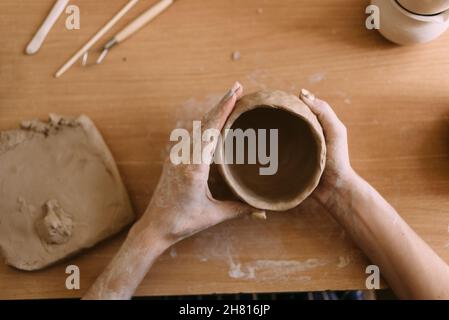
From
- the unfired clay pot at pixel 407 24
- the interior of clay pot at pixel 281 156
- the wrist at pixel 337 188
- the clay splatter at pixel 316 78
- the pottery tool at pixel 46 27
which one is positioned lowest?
the wrist at pixel 337 188

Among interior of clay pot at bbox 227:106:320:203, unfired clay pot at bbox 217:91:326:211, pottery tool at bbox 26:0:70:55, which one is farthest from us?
pottery tool at bbox 26:0:70:55

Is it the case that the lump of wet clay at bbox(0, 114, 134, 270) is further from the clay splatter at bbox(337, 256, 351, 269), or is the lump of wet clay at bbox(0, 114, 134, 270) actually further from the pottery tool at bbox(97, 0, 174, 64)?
the clay splatter at bbox(337, 256, 351, 269)

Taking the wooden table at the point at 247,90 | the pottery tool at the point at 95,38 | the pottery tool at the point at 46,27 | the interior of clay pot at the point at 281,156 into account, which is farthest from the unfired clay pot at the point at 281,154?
the pottery tool at the point at 46,27

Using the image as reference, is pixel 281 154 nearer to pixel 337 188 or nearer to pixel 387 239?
pixel 337 188

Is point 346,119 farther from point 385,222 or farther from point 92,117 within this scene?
point 92,117

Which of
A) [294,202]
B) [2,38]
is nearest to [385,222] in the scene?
[294,202]

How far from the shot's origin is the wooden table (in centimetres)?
91

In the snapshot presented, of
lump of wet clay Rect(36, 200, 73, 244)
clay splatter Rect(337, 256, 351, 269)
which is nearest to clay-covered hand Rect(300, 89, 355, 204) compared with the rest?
clay splatter Rect(337, 256, 351, 269)

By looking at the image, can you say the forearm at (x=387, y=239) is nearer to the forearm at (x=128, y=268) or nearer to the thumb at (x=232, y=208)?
the thumb at (x=232, y=208)

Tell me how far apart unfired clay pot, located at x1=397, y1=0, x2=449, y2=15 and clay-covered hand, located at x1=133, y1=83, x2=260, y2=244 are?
0.36 metres

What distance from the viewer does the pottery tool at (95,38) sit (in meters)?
0.92

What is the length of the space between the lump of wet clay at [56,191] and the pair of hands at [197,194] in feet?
0.32

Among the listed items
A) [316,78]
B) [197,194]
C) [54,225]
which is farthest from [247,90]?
[54,225]
